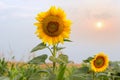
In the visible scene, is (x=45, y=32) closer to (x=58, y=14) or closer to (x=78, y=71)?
(x=58, y=14)

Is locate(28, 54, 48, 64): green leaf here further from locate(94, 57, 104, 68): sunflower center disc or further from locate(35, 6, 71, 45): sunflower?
locate(94, 57, 104, 68): sunflower center disc

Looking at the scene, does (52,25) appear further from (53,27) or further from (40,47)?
(40,47)

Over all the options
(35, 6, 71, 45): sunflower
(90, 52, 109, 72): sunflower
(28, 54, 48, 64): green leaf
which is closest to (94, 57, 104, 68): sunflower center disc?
(90, 52, 109, 72): sunflower

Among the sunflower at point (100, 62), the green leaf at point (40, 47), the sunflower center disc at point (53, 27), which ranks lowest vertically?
the green leaf at point (40, 47)

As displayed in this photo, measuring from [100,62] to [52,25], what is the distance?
117cm

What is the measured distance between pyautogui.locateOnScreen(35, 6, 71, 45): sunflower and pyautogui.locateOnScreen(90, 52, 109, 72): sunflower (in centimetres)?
84

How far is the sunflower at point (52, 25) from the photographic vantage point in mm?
3135

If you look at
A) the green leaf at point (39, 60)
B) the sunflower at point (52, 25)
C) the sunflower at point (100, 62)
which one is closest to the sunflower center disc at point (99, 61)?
the sunflower at point (100, 62)

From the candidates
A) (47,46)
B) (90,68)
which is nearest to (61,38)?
(47,46)

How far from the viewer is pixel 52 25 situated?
3168mm

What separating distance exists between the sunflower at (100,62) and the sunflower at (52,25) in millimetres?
843

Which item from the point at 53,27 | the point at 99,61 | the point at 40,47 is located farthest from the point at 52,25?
the point at 99,61

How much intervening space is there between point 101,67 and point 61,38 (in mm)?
1069

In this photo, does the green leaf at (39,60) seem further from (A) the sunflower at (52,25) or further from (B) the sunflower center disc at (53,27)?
(B) the sunflower center disc at (53,27)
